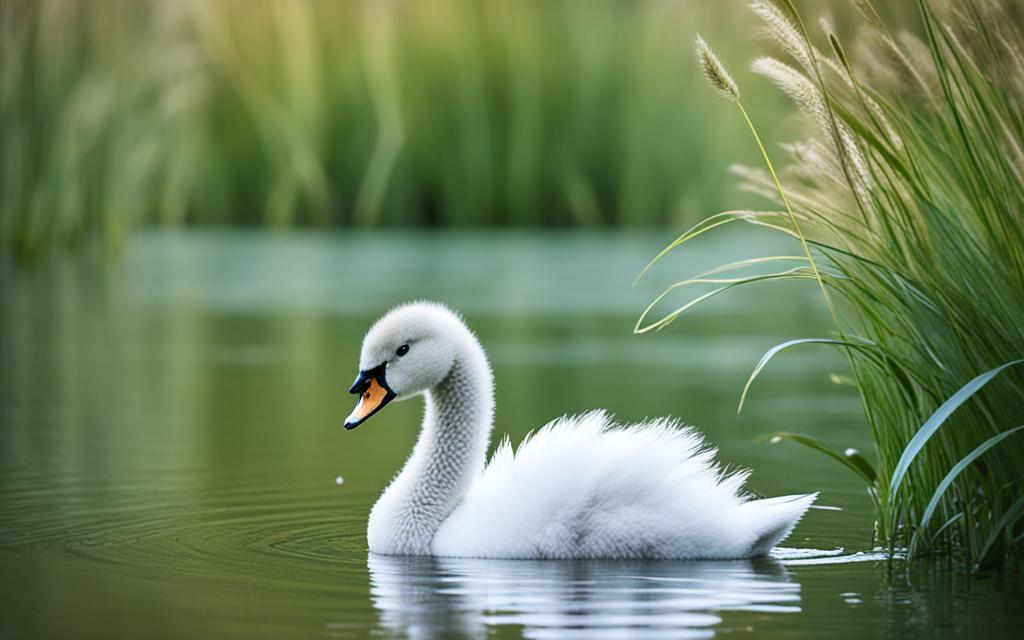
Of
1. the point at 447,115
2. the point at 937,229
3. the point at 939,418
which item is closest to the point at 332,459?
the point at 937,229

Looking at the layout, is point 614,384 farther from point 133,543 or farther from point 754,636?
point 754,636

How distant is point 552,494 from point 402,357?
2.46ft

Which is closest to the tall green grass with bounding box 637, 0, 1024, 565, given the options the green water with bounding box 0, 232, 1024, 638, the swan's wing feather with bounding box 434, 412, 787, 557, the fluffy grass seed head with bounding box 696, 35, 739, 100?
the fluffy grass seed head with bounding box 696, 35, 739, 100

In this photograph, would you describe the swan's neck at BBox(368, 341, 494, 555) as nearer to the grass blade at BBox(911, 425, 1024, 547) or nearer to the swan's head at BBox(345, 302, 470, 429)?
the swan's head at BBox(345, 302, 470, 429)

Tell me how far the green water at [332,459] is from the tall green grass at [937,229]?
0.28 metres

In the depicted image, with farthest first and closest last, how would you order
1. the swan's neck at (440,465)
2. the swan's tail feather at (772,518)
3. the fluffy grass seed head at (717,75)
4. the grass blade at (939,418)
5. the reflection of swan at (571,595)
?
the swan's neck at (440,465)
the swan's tail feather at (772,518)
the fluffy grass seed head at (717,75)
the grass blade at (939,418)
the reflection of swan at (571,595)

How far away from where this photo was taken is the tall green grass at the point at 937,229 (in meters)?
4.65

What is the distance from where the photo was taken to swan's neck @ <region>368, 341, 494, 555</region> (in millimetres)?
5215

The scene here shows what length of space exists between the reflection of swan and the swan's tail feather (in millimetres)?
70

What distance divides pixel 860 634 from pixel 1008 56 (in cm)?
161

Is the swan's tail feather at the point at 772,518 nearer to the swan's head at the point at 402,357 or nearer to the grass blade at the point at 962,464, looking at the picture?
the grass blade at the point at 962,464

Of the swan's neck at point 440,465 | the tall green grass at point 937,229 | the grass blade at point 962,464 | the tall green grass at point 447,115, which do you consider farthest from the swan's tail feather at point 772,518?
the tall green grass at point 447,115

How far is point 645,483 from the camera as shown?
16.1ft

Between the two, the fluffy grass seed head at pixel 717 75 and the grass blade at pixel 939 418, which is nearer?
the grass blade at pixel 939 418
